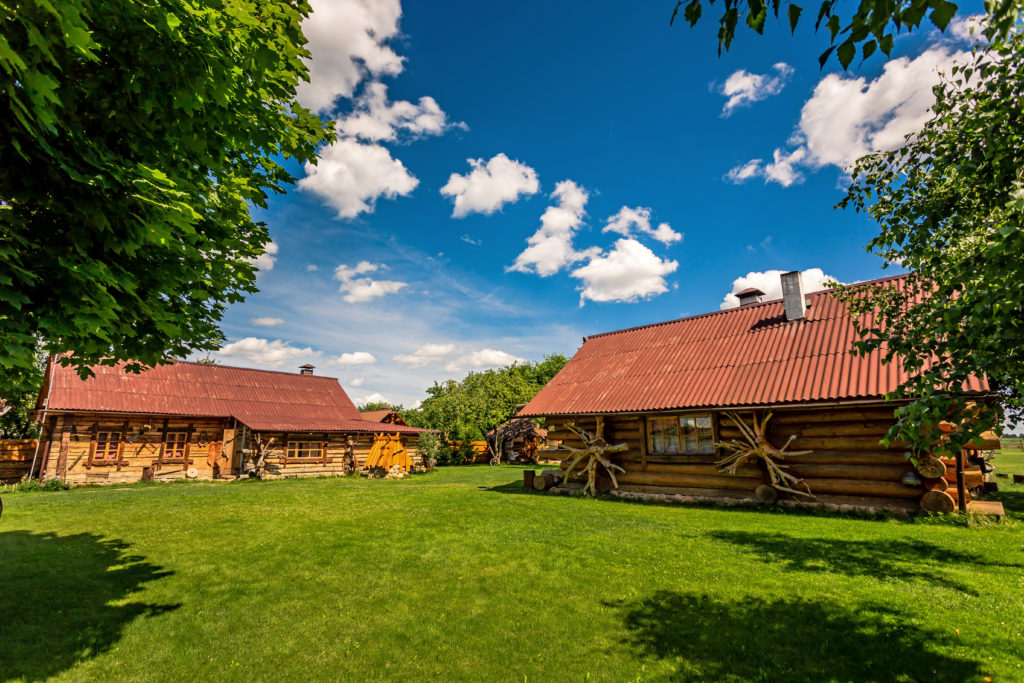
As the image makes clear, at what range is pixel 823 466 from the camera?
11.6m

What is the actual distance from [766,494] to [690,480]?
2.11 meters

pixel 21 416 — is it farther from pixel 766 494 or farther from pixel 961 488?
pixel 961 488

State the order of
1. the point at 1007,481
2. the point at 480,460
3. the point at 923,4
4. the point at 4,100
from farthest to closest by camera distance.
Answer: the point at 480,460 < the point at 1007,481 < the point at 4,100 < the point at 923,4

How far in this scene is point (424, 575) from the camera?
279 inches

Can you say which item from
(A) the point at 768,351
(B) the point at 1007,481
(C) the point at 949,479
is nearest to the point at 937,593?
(C) the point at 949,479

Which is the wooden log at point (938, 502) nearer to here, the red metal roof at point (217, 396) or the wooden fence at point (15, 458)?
the red metal roof at point (217, 396)

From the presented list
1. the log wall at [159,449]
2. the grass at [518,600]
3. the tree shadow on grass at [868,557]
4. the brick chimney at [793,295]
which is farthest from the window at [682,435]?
the log wall at [159,449]

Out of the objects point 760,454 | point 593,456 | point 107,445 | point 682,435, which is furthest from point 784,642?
point 107,445

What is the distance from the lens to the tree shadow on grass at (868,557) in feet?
21.4

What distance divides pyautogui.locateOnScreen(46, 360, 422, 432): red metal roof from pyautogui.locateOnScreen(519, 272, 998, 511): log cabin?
53.8ft

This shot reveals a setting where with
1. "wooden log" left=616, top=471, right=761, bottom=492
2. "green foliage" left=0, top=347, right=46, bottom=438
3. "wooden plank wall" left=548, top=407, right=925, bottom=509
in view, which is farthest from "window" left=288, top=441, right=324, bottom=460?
"wooden plank wall" left=548, top=407, right=925, bottom=509

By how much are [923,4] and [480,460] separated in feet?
126

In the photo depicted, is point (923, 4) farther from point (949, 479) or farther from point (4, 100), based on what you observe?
point (949, 479)

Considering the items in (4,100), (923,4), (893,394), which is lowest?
(893,394)
